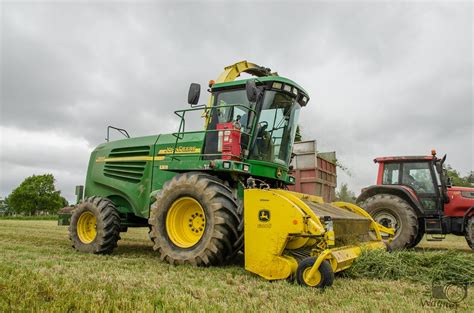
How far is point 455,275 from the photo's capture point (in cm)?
460

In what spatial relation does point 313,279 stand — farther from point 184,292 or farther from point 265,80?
point 265,80

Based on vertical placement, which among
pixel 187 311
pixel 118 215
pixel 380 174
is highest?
pixel 380 174

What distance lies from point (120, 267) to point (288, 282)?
233 cm

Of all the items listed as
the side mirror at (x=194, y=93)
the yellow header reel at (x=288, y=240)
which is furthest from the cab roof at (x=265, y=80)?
the yellow header reel at (x=288, y=240)

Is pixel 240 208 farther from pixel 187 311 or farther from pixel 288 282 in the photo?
pixel 187 311

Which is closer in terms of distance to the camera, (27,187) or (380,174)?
(380,174)

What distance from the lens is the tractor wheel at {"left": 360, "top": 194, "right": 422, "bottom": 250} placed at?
8328mm

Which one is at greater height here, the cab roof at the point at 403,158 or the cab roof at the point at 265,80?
the cab roof at the point at 265,80

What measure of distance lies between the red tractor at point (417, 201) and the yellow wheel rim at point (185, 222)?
4.56 m

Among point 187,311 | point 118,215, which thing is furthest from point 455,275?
point 118,215

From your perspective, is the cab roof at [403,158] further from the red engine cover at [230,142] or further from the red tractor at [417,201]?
the red engine cover at [230,142]

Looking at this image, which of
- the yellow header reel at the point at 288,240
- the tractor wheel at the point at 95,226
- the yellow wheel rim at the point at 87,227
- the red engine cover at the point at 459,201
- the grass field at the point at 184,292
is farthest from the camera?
the red engine cover at the point at 459,201

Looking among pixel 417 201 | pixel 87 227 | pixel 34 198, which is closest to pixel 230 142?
pixel 87 227

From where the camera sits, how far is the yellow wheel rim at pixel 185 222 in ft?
19.3
